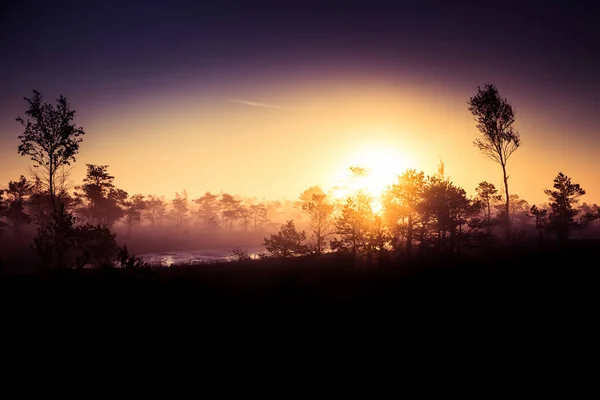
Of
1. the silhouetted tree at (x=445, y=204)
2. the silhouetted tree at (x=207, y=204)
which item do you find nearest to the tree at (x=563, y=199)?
the silhouetted tree at (x=445, y=204)

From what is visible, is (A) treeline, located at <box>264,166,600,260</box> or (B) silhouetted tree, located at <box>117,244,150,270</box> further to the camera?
(A) treeline, located at <box>264,166,600,260</box>

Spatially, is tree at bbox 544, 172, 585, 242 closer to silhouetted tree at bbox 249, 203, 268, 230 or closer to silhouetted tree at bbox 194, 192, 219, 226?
silhouetted tree at bbox 249, 203, 268, 230

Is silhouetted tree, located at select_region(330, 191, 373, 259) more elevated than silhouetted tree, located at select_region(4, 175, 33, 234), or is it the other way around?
silhouetted tree, located at select_region(4, 175, 33, 234)

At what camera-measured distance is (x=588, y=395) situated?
Result: 22.0 feet

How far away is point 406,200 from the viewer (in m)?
32.1

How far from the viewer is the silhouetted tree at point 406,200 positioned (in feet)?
104

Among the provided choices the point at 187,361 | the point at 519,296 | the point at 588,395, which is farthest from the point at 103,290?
the point at 519,296

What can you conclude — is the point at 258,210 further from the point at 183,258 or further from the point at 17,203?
the point at 17,203

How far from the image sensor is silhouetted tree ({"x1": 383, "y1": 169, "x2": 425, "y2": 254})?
104 ft

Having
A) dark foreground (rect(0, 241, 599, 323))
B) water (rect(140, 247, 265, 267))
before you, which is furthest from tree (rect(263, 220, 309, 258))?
water (rect(140, 247, 265, 267))

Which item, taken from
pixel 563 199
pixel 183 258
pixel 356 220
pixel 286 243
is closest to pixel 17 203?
pixel 183 258

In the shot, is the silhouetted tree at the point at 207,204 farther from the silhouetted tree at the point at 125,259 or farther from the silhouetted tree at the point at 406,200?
the silhouetted tree at the point at 125,259

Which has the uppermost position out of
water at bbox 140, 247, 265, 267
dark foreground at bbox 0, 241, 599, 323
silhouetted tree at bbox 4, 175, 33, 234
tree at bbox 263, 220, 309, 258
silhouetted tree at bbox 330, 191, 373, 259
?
silhouetted tree at bbox 4, 175, 33, 234

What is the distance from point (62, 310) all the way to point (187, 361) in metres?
7.22
